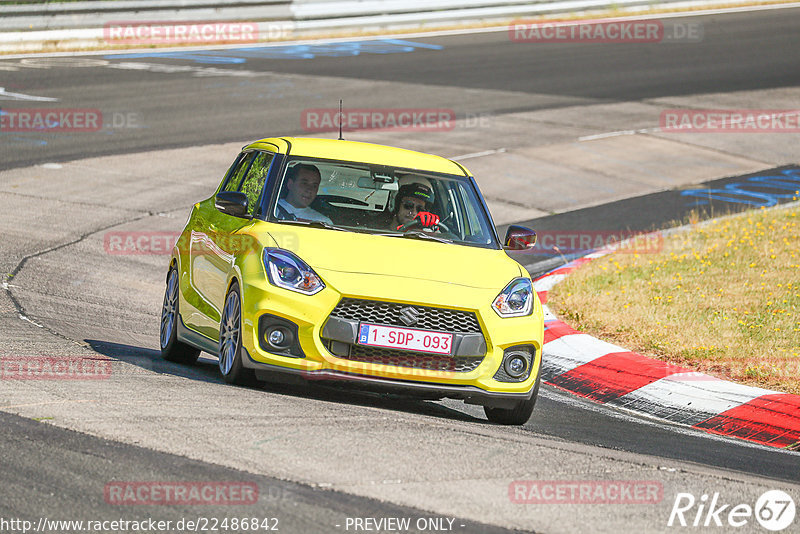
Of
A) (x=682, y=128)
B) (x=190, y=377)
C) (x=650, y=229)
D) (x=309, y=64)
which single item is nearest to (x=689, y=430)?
(x=190, y=377)

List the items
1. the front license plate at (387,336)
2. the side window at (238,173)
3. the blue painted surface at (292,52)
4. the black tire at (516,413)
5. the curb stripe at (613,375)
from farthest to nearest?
1. the blue painted surface at (292,52)
2. the curb stripe at (613,375)
3. the side window at (238,173)
4. the black tire at (516,413)
5. the front license plate at (387,336)

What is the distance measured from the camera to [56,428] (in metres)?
6.01

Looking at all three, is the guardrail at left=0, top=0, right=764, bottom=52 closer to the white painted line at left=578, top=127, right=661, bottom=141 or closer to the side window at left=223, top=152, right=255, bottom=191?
the white painted line at left=578, top=127, right=661, bottom=141

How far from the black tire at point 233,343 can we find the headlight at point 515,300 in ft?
5.13

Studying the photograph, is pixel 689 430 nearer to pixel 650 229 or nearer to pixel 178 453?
pixel 178 453

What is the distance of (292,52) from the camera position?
29234 mm

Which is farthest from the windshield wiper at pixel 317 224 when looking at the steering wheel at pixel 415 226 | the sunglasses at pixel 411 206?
the sunglasses at pixel 411 206

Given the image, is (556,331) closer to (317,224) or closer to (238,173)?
(238,173)

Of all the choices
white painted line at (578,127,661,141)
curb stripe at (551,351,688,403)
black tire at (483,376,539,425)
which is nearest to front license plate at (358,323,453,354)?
black tire at (483,376,539,425)

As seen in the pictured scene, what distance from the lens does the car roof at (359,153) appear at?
28.0 feet

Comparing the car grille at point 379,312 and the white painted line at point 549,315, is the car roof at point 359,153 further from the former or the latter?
the white painted line at point 549,315

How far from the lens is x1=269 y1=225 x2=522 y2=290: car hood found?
7.40 m

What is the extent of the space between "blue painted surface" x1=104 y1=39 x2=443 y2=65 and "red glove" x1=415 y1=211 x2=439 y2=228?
19.5 metres

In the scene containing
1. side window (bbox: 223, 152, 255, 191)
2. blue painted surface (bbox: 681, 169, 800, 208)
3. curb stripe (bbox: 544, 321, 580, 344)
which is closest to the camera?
side window (bbox: 223, 152, 255, 191)
